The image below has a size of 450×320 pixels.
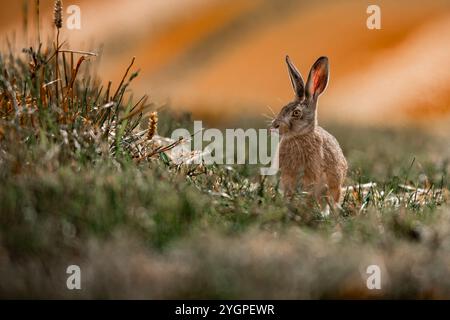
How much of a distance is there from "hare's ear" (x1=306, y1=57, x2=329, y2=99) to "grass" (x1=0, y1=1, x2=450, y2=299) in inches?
33.4

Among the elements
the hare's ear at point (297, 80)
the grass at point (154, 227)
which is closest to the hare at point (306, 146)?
the hare's ear at point (297, 80)

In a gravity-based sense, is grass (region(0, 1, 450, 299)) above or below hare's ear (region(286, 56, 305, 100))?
below

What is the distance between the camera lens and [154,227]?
13.8ft

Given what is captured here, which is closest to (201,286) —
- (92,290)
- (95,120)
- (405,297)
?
(92,290)

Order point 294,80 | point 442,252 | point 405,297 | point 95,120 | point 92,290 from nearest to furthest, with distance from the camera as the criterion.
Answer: point 92,290 → point 405,297 → point 442,252 → point 95,120 → point 294,80

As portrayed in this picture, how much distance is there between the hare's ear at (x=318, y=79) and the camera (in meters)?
6.00

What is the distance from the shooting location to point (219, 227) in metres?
4.41

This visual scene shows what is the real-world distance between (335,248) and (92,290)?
1241mm

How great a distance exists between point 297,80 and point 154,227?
87.4 inches

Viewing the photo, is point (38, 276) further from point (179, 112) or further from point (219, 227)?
point (179, 112)

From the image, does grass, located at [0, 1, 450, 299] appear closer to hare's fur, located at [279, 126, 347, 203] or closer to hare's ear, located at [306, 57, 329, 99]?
hare's fur, located at [279, 126, 347, 203]

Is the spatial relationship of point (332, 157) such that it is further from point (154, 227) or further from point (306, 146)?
point (154, 227)

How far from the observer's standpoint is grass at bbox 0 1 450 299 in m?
3.76

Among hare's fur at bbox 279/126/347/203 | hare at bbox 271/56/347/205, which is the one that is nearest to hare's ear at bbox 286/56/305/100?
hare at bbox 271/56/347/205
